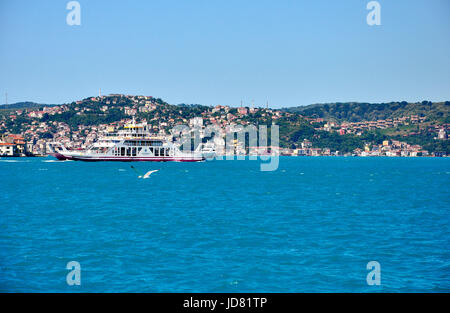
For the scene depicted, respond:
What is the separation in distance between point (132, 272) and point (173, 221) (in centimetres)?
1304

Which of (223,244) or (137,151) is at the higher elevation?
(137,151)

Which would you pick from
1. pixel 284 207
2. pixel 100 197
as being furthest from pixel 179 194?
pixel 284 207

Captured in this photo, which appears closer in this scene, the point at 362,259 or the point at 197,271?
the point at 197,271

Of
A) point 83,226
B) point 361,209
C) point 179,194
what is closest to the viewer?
point 83,226

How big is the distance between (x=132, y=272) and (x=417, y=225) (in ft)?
67.3

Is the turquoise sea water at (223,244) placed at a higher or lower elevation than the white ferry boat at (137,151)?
lower

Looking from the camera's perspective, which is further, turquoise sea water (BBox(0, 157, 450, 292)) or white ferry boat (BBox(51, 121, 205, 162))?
white ferry boat (BBox(51, 121, 205, 162))

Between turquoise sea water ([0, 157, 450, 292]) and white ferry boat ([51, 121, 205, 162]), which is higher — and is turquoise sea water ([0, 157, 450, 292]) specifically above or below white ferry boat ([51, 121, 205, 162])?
below

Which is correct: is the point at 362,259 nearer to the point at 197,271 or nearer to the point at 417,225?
the point at 197,271

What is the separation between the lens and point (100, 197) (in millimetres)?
48750

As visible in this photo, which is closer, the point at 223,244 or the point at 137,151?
the point at 223,244
